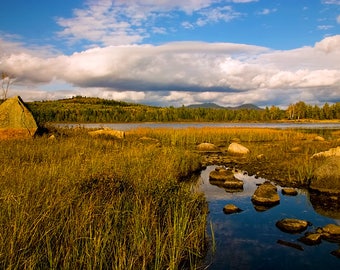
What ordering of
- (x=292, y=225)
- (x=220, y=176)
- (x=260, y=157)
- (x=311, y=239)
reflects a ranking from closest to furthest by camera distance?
(x=311, y=239) < (x=292, y=225) < (x=220, y=176) < (x=260, y=157)

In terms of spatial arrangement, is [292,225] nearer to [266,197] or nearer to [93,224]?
[266,197]

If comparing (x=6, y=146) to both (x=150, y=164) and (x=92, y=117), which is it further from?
(x=92, y=117)

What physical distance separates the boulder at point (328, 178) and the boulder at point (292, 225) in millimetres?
3856

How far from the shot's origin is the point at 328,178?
11852 millimetres

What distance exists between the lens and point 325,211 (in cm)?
968

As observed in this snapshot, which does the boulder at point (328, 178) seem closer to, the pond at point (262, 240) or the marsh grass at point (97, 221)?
the pond at point (262, 240)

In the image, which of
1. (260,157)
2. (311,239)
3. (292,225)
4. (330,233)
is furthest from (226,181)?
(260,157)

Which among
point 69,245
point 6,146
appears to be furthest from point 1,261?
point 6,146

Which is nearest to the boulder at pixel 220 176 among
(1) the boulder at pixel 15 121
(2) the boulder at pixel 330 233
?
(2) the boulder at pixel 330 233

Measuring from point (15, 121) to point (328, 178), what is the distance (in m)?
14.8

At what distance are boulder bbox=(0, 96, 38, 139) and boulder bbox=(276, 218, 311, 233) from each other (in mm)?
13317

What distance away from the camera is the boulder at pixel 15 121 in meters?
16.3

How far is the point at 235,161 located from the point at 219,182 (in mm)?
6155

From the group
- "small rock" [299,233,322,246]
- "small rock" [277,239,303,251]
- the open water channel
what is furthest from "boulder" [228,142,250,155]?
"small rock" [277,239,303,251]
